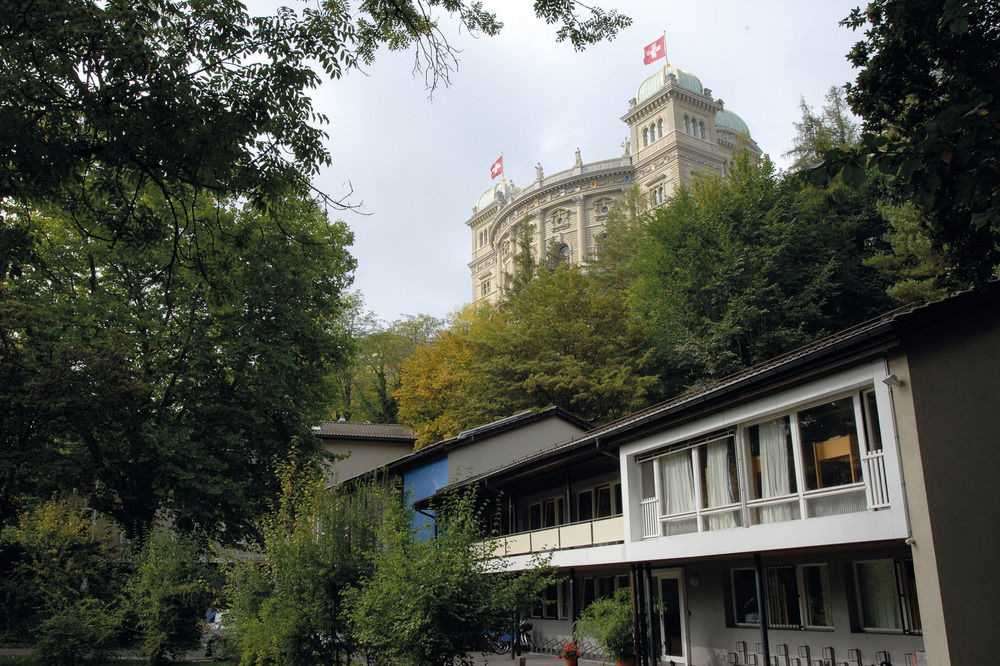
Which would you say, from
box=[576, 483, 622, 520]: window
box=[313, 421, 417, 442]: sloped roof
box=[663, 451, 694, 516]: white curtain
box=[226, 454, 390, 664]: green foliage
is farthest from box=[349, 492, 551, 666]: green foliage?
box=[313, 421, 417, 442]: sloped roof

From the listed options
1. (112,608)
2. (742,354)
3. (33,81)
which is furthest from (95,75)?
(742,354)

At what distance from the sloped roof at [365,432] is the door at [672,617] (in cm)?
2277

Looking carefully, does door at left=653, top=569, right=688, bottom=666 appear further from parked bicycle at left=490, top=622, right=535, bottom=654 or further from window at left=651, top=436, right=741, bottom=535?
parked bicycle at left=490, top=622, right=535, bottom=654

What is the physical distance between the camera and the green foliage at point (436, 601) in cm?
1061

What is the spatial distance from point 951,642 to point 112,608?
20.3m

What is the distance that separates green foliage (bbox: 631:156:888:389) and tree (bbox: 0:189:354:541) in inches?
601

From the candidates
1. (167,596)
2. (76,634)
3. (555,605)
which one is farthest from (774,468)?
(76,634)

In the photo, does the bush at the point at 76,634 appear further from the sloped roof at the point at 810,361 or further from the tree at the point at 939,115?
the tree at the point at 939,115

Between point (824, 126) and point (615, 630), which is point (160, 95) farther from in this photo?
point (824, 126)

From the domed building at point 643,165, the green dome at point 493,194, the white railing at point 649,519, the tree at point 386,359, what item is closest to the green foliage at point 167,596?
the white railing at point 649,519

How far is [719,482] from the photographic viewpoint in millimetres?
14750

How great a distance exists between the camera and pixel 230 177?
8.84 metres

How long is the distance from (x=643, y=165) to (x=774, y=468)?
68231mm

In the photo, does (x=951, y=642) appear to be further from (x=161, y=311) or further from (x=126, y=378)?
(x=161, y=311)
